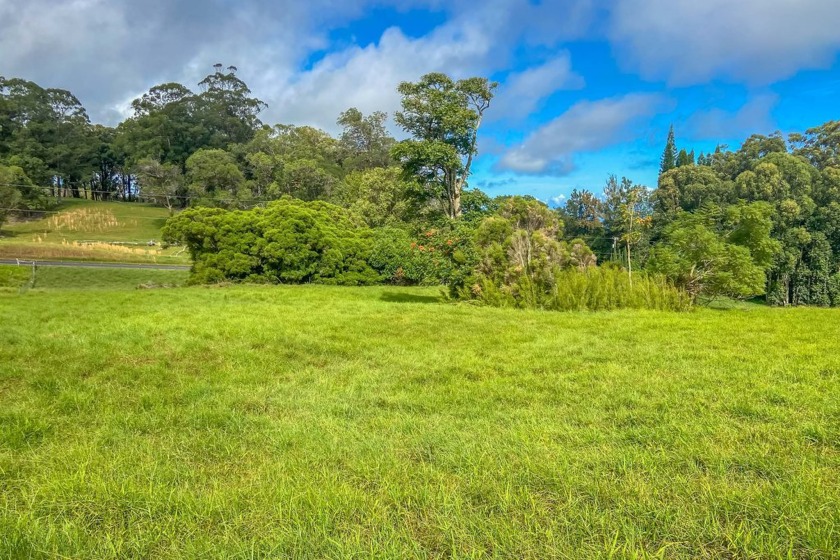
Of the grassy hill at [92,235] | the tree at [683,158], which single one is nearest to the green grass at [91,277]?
the grassy hill at [92,235]

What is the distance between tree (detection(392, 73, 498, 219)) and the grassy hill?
18.1 metres

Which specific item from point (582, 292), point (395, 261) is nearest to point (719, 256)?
point (582, 292)

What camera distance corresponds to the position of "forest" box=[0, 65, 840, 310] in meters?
9.85

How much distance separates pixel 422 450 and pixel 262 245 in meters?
15.2

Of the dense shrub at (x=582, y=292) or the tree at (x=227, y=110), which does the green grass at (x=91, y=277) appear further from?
the tree at (x=227, y=110)

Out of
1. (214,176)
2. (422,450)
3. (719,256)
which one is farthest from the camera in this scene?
(214,176)

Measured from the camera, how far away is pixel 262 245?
16422mm

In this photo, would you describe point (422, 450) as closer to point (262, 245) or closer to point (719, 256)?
point (719, 256)

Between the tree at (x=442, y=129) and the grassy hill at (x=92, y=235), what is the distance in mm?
18079

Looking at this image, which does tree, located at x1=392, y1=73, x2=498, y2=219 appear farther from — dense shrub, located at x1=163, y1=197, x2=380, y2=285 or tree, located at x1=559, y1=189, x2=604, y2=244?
tree, located at x1=559, y1=189, x2=604, y2=244

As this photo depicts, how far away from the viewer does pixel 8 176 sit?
3631 cm

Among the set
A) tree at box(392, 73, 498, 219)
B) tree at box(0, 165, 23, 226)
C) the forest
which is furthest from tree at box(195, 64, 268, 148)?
tree at box(392, 73, 498, 219)

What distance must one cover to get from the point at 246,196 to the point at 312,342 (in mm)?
40879

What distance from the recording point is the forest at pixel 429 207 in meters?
9.85
